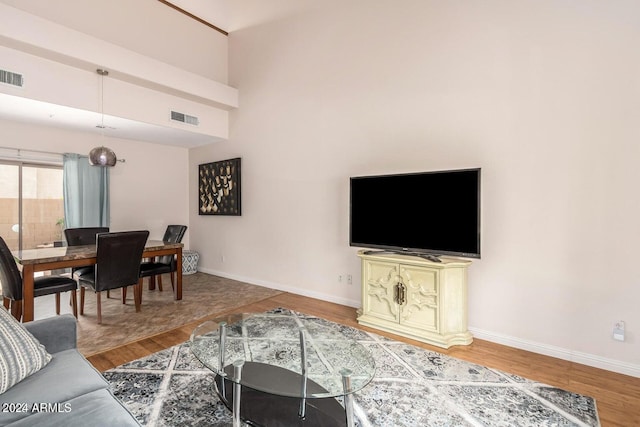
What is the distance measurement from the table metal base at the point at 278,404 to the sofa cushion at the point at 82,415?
511 mm

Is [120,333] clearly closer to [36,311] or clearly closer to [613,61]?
[36,311]

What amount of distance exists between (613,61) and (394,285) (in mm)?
2514

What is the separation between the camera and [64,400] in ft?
4.25

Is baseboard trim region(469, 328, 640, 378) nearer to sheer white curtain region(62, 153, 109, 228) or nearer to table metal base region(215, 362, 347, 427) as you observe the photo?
table metal base region(215, 362, 347, 427)

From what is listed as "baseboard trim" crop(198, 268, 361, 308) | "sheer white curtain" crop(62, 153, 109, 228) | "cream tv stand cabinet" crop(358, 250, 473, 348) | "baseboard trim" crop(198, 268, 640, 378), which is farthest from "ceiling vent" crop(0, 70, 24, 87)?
"baseboard trim" crop(198, 268, 640, 378)

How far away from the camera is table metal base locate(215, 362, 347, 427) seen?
1.60m

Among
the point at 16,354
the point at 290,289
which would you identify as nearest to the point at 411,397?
the point at 16,354

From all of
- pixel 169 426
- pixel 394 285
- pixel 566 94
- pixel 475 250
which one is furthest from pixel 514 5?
pixel 169 426

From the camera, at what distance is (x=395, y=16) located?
3.62 metres

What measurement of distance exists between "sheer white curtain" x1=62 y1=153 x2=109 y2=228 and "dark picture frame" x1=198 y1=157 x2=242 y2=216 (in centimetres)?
148

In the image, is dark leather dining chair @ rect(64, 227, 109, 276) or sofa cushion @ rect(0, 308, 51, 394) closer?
sofa cushion @ rect(0, 308, 51, 394)

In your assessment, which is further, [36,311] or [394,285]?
[36,311]

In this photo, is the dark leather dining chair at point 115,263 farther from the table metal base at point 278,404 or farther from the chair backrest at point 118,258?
the table metal base at point 278,404

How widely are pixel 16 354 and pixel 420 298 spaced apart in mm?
2798
